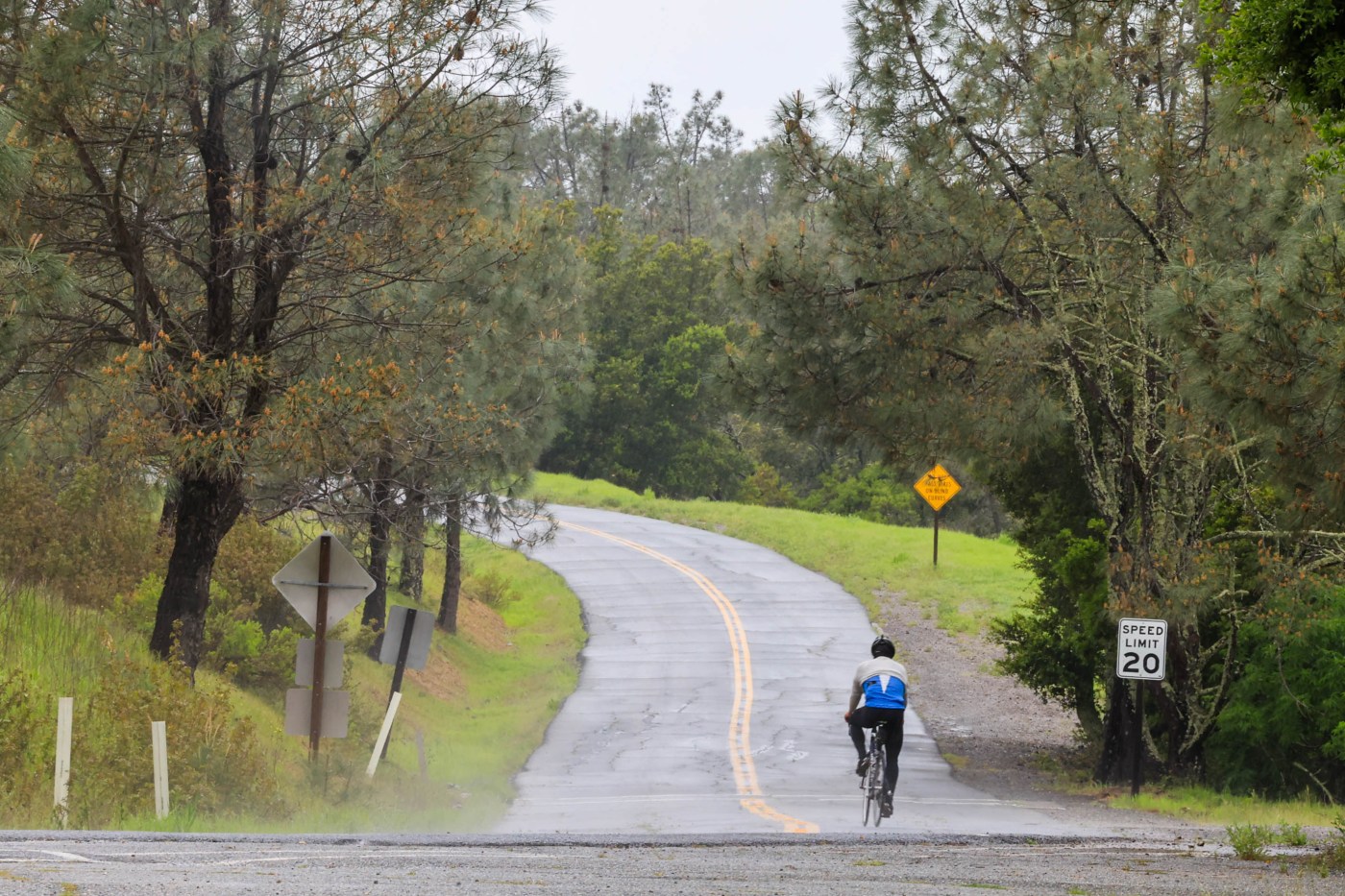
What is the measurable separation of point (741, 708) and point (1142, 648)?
32.6 feet

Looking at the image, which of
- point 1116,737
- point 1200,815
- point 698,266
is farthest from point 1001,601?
point 698,266

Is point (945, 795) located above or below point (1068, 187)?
below

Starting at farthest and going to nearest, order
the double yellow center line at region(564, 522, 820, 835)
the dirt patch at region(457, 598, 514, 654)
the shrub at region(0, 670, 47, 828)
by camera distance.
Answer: the dirt patch at region(457, 598, 514, 654) → the double yellow center line at region(564, 522, 820, 835) → the shrub at region(0, 670, 47, 828)

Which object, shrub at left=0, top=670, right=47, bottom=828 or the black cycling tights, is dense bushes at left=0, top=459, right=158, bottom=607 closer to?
shrub at left=0, top=670, right=47, bottom=828

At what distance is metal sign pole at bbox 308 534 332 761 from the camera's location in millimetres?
13133

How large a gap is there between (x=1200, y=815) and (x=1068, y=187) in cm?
711

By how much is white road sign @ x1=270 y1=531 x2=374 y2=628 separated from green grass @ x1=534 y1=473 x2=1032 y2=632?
18.3 metres

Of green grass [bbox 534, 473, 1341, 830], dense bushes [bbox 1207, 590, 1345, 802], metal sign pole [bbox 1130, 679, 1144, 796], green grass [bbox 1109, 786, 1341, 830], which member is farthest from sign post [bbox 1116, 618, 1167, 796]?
green grass [bbox 534, 473, 1341, 830]

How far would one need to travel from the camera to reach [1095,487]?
63.3 ft

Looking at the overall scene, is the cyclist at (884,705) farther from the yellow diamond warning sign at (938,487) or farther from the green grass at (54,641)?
the yellow diamond warning sign at (938,487)

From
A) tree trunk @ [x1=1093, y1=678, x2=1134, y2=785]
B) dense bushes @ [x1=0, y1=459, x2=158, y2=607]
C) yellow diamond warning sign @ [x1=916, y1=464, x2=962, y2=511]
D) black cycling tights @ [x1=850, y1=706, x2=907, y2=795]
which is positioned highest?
yellow diamond warning sign @ [x1=916, y1=464, x2=962, y2=511]

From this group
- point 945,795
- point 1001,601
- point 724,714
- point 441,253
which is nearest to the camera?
point 441,253

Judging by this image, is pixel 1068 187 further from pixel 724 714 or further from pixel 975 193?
pixel 724 714

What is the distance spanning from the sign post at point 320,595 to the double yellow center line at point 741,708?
4167 millimetres
